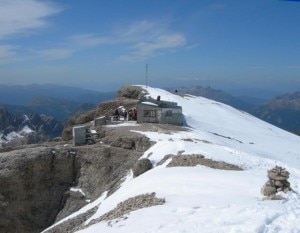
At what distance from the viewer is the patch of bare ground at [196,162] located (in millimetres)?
28328

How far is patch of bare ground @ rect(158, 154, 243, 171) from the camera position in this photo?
28.3 metres

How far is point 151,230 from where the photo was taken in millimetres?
15289

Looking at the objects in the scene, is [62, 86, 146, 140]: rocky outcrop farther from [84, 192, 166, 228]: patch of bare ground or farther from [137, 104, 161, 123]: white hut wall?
[84, 192, 166, 228]: patch of bare ground

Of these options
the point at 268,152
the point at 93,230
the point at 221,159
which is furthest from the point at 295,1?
the point at 268,152

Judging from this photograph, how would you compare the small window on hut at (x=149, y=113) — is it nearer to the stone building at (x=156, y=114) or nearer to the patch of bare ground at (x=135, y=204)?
the stone building at (x=156, y=114)

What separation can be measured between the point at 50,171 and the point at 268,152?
2543cm

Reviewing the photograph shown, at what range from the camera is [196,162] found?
30.0 meters

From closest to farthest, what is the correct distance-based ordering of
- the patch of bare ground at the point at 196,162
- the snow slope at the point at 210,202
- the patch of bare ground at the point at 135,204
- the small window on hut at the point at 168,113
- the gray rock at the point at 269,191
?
the snow slope at the point at 210,202 < the gray rock at the point at 269,191 < the patch of bare ground at the point at 135,204 < the patch of bare ground at the point at 196,162 < the small window on hut at the point at 168,113

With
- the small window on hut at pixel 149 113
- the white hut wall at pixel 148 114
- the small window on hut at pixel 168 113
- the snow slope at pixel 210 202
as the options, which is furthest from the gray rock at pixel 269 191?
the small window on hut at pixel 149 113

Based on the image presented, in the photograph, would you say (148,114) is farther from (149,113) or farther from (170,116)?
(170,116)

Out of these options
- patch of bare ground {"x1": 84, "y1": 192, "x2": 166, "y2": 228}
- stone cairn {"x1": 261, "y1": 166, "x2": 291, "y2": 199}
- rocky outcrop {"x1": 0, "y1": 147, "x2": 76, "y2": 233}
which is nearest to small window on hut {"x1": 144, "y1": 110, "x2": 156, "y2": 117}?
rocky outcrop {"x1": 0, "y1": 147, "x2": 76, "y2": 233}

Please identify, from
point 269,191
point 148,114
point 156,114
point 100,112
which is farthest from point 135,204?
point 100,112

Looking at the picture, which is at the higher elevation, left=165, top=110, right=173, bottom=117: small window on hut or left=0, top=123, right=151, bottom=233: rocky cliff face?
left=165, top=110, right=173, bottom=117: small window on hut

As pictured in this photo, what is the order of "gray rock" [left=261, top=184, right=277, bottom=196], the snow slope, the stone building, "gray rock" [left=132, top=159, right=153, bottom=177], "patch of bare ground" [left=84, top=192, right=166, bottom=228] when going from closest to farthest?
the snow slope
"gray rock" [left=261, top=184, right=277, bottom=196]
"patch of bare ground" [left=84, top=192, right=166, bottom=228]
"gray rock" [left=132, top=159, right=153, bottom=177]
the stone building
